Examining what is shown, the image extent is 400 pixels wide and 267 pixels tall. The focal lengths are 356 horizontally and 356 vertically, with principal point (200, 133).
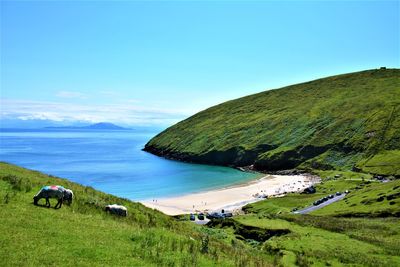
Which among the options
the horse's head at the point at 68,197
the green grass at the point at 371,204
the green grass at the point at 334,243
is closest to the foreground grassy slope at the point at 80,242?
the horse's head at the point at 68,197

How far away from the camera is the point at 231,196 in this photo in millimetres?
110438

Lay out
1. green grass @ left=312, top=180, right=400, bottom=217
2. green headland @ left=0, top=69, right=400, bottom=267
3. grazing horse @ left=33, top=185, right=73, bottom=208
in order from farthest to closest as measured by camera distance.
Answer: green grass @ left=312, top=180, right=400, bottom=217, grazing horse @ left=33, top=185, right=73, bottom=208, green headland @ left=0, top=69, right=400, bottom=267

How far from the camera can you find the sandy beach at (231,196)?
309ft

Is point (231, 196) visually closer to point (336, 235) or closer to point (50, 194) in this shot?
point (336, 235)

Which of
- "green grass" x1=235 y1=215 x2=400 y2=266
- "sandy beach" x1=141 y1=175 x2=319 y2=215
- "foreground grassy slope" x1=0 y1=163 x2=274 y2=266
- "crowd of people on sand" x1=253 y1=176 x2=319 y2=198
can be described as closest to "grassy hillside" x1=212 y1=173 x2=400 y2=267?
"green grass" x1=235 y1=215 x2=400 y2=266

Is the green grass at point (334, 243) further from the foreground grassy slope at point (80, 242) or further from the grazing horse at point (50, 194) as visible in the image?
the grazing horse at point (50, 194)

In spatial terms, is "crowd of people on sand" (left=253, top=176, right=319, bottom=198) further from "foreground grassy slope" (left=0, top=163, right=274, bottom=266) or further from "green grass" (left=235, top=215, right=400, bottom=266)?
"foreground grassy slope" (left=0, top=163, right=274, bottom=266)

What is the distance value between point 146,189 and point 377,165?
281 ft

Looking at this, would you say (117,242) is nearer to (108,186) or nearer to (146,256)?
(146,256)

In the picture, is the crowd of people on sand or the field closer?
the field

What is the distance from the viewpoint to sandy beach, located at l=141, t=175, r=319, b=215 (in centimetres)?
9412

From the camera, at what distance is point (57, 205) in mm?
26609

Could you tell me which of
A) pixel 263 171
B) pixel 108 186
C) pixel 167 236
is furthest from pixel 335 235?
pixel 263 171

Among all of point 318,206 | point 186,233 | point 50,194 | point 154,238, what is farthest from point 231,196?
point 154,238
